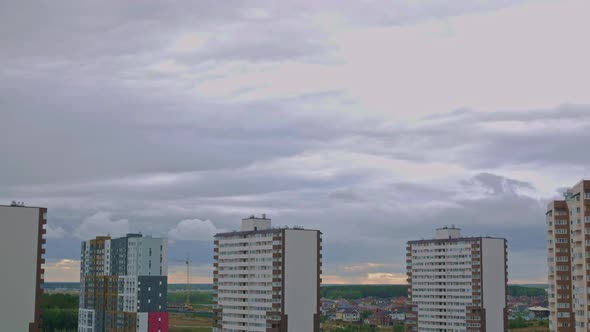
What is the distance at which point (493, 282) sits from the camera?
19675 cm

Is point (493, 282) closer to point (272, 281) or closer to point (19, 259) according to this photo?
point (272, 281)

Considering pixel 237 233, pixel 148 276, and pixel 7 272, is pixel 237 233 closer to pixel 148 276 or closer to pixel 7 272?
pixel 148 276

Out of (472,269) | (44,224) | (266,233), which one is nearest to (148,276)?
(266,233)

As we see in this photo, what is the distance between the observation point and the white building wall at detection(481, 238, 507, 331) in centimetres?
19338

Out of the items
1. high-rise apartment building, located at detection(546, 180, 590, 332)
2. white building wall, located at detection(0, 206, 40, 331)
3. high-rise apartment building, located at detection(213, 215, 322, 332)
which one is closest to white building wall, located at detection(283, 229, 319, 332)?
high-rise apartment building, located at detection(213, 215, 322, 332)

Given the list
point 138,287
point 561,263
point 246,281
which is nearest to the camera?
point 561,263

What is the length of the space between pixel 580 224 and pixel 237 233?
81.7 meters

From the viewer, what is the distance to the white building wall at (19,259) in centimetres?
13012

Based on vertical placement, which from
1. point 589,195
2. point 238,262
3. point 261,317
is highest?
point 589,195

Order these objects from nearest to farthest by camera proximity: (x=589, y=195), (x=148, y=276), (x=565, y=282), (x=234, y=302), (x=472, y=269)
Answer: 1. (x=589, y=195)
2. (x=565, y=282)
3. (x=234, y=302)
4. (x=148, y=276)
5. (x=472, y=269)

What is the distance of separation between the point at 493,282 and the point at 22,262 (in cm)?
11915

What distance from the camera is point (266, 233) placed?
165125 mm

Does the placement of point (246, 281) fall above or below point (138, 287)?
above

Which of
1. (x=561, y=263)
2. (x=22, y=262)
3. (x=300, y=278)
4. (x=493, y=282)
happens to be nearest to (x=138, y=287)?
(x=300, y=278)
